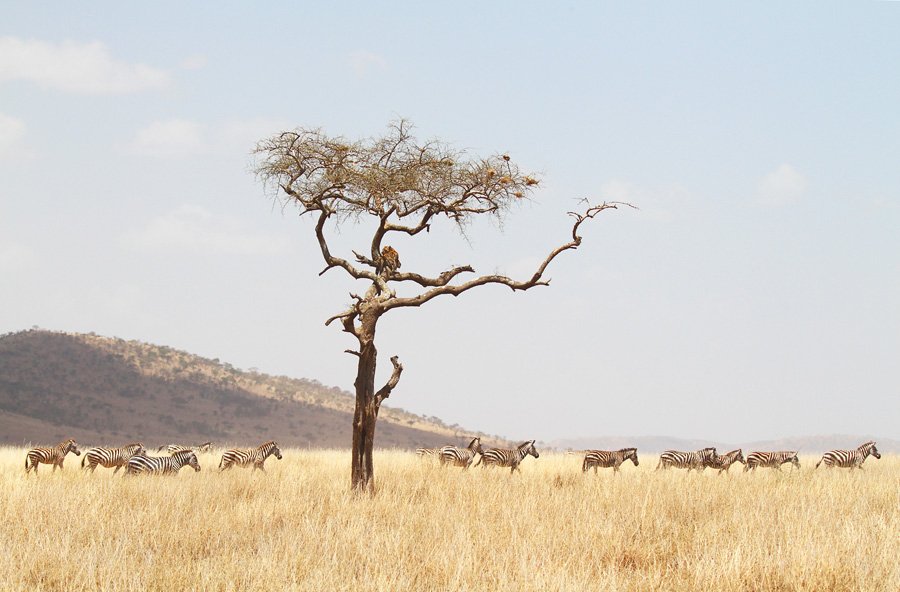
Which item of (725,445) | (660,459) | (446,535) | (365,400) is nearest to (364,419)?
(365,400)

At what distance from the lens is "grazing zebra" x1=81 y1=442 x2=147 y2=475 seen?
16.8 metres

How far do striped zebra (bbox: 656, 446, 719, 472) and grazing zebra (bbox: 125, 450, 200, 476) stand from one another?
12.0m

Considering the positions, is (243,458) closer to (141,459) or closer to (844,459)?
(141,459)

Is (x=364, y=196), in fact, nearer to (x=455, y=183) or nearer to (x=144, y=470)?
(x=455, y=183)

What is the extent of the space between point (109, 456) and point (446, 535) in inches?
471

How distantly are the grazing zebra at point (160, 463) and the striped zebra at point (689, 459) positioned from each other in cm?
1196

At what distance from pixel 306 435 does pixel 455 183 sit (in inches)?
1863

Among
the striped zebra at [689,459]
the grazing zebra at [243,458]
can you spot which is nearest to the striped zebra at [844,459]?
the striped zebra at [689,459]

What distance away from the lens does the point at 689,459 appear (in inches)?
711

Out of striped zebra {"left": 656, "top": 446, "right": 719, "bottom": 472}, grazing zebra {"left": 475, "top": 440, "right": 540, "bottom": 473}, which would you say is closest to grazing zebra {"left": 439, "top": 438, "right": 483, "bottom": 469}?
grazing zebra {"left": 475, "top": 440, "right": 540, "bottom": 473}

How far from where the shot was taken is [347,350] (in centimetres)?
1298

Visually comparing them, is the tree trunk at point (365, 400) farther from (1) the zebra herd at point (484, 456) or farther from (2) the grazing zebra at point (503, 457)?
(2) the grazing zebra at point (503, 457)

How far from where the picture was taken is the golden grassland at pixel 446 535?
731 centimetres

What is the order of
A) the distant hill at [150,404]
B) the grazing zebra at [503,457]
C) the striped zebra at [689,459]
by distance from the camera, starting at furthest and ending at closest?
the distant hill at [150,404] → the striped zebra at [689,459] → the grazing zebra at [503,457]
